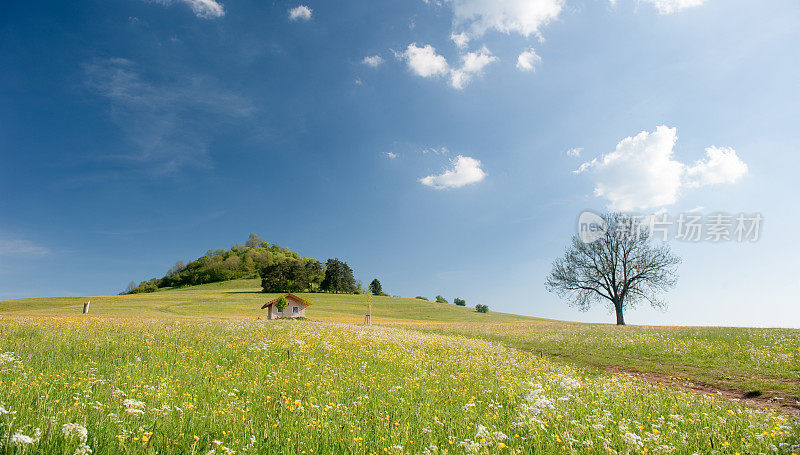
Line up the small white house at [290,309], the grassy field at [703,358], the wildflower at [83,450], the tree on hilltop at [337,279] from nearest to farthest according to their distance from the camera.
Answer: the wildflower at [83,450]
the grassy field at [703,358]
the small white house at [290,309]
the tree on hilltop at [337,279]

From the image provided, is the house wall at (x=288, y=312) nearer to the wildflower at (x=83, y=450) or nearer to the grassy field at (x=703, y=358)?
the grassy field at (x=703, y=358)

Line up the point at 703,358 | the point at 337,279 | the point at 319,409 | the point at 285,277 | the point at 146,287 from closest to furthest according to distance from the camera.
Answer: the point at 319,409, the point at 703,358, the point at 285,277, the point at 337,279, the point at 146,287

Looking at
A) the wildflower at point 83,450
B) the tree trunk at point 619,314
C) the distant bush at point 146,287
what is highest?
the wildflower at point 83,450

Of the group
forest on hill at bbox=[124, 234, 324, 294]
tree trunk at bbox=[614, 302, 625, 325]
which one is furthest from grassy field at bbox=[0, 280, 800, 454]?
forest on hill at bbox=[124, 234, 324, 294]

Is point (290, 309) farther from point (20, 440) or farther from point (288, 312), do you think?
point (20, 440)

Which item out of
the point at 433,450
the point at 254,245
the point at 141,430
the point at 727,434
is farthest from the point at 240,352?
the point at 254,245

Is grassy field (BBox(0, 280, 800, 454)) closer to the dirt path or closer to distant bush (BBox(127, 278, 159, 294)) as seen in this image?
the dirt path

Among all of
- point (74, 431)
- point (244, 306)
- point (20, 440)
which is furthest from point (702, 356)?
point (244, 306)

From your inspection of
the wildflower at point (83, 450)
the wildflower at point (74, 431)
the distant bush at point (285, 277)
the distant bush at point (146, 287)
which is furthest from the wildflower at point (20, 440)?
the distant bush at point (146, 287)

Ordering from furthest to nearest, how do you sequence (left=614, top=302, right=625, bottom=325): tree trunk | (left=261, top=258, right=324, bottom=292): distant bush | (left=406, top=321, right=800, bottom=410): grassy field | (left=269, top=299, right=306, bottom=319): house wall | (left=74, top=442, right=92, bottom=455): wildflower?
1. (left=261, top=258, right=324, bottom=292): distant bush
2. (left=269, top=299, right=306, bottom=319): house wall
3. (left=614, top=302, right=625, bottom=325): tree trunk
4. (left=406, top=321, right=800, bottom=410): grassy field
5. (left=74, top=442, right=92, bottom=455): wildflower

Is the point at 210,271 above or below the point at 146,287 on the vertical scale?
above

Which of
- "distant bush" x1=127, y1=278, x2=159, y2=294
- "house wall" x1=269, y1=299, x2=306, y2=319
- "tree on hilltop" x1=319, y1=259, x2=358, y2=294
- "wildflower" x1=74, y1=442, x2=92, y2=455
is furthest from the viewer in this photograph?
"distant bush" x1=127, y1=278, x2=159, y2=294

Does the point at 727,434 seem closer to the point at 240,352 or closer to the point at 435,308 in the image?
the point at 240,352

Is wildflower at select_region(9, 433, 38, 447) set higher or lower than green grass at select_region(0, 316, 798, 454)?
higher
